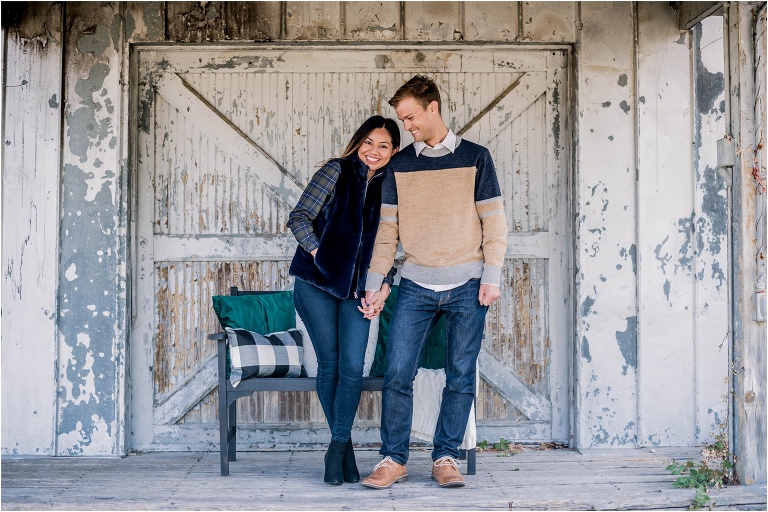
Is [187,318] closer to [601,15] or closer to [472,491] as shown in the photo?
[472,491]

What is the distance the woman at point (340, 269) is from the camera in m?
3.66

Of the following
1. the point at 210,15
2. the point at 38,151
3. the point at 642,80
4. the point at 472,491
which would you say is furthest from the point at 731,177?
the point at 38,151

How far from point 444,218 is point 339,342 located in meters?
0.78

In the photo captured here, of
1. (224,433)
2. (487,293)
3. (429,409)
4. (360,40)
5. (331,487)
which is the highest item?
(360,40)

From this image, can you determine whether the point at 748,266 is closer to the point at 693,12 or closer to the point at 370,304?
the point at 693,12

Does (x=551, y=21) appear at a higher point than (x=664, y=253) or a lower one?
higher

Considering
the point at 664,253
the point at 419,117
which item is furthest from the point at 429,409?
the point at 664,253

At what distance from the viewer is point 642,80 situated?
4.52m

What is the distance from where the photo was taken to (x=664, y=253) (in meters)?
4.50

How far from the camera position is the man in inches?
143

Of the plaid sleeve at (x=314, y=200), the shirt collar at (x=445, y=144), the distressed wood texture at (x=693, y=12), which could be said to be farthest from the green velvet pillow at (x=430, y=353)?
the distressed wood texture at (x=693, y=12)

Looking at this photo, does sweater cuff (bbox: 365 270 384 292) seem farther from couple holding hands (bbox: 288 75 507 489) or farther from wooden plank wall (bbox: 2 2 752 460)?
wooden plank wall (bbox: 2 2 752 460)

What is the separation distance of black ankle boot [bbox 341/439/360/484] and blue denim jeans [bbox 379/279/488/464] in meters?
0.17

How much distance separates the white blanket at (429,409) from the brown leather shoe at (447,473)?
6.7 inches
